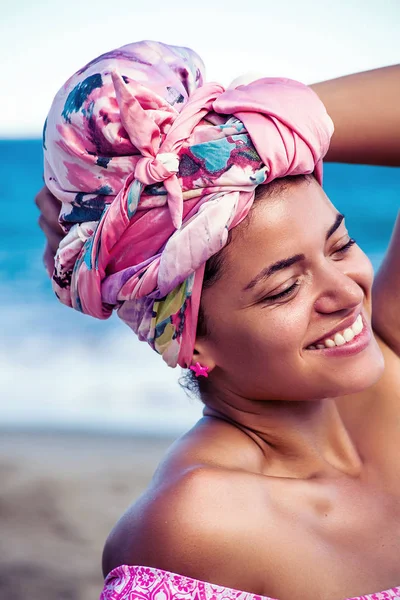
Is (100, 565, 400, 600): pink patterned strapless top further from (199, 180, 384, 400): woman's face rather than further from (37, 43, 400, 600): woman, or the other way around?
(199, 180, 384, 400): woman's face

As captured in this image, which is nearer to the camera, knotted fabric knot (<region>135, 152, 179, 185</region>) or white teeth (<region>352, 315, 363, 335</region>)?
knotted fabric knot (<region>135, 152, 179, 185</region>)

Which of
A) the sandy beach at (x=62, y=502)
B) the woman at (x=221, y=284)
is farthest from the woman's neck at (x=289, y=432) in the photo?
the sandy beach at (x=62, y=502)

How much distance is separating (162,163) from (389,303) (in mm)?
929

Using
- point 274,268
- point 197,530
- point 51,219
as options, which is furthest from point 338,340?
point 51,219

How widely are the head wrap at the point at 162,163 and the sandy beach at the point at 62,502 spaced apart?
170 cm

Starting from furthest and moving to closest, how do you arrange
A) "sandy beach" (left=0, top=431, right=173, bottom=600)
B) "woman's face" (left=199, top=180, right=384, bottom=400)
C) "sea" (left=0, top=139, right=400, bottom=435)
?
"sea" (left=0, top=139, right=400, bottom=435)
"sandy beach" (left=0, top=431, right=173, bottom=600)
"woman's face" (left=199, top=180, right=384, bottom=400)

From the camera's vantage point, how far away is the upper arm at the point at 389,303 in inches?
102

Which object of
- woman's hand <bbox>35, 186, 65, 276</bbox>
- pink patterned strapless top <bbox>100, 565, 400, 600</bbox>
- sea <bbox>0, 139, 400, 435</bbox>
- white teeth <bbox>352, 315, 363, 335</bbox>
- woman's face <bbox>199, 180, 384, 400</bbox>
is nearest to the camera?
pink patterned strapless top <bbox>100, 565, 400, 600</bbox>

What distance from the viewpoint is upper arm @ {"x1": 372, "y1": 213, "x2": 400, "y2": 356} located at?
2584mm

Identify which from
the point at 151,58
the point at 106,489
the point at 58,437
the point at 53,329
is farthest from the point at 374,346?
the point at 53,329

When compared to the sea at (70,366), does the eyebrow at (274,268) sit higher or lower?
higher

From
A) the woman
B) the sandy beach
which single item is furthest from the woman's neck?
the sandy beach

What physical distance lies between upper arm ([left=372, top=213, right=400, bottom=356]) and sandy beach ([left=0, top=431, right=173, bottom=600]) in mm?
1549

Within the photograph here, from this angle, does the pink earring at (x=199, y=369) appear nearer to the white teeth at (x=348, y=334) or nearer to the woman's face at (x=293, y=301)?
the woman's face at (x=293, y=301)
